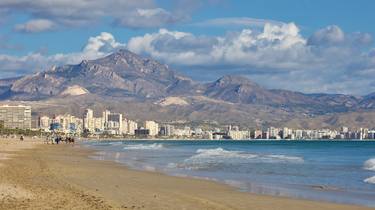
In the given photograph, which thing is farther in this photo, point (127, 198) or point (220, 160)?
point (220, 160)

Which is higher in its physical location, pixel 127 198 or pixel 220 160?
pixel 127 198

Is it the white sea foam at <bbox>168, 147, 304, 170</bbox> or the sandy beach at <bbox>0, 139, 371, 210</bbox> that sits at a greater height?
the sandy beach at <bbox>0, 139, 371, 210</bbox>

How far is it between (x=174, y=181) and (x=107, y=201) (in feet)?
38.8

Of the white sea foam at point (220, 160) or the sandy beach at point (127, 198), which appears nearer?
the sandy beach at point (127, 198)

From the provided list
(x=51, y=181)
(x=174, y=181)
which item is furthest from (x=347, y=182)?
(x=51, y=181)

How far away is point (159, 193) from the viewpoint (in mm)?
23094

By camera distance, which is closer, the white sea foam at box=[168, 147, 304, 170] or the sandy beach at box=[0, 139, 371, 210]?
the sandy beach at box=[0, 139, 371, 210]

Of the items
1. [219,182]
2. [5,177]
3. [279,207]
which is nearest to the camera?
[279,207]

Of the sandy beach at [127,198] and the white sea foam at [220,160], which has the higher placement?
the sandy beach at [127,198]

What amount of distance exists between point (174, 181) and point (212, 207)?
12.1m

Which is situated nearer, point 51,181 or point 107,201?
point 107,201

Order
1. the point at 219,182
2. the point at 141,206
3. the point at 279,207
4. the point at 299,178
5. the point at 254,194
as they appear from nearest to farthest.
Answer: the point at 141,206 < the point at 279,207 < the point at 254,194 < the point at 219,182 < the point at 299,178

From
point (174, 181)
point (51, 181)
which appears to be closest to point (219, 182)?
point (174, 181)

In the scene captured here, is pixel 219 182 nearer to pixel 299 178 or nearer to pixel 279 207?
pixel 299 178
